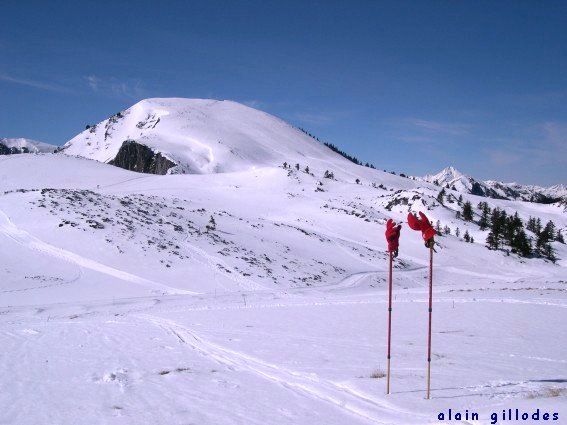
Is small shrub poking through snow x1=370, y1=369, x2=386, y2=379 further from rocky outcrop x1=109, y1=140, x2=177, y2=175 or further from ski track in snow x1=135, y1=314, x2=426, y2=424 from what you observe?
rocky outcrop x1=109, y1=140, x2=177, y2=175

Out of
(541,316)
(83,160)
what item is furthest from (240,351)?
(83,160)

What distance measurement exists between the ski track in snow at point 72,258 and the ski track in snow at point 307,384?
1423 cm

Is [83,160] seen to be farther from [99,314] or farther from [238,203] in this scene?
[99,314]

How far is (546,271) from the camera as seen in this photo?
5356cm

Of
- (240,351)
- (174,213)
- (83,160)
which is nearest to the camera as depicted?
(240,351)

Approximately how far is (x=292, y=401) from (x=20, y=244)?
27.7 meters

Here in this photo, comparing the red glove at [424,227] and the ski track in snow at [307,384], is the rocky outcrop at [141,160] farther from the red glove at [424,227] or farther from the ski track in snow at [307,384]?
the red glove at [424,227]

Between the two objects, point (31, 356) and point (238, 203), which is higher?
point (238, 203)

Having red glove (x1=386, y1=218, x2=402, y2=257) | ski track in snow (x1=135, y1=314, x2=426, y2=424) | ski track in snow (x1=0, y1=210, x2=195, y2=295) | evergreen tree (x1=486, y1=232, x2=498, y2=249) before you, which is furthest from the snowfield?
evergreen tree (x1=486, y1=232, x2=498, y2=249)

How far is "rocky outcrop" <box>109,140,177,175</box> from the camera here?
6471 inches

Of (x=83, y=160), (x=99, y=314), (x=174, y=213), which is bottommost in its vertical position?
(x=99, y=314)

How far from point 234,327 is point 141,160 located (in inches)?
6713

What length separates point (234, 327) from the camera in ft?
46.8

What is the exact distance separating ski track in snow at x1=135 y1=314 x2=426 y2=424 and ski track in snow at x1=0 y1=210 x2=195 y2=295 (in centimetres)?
1423
